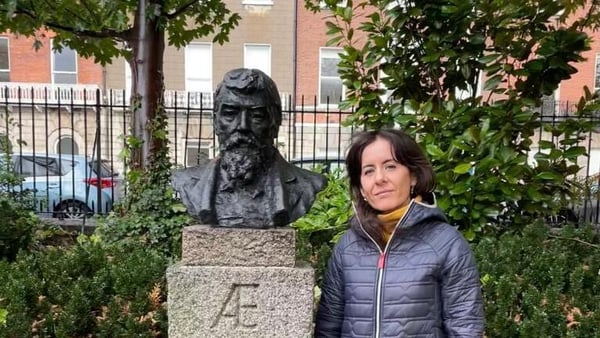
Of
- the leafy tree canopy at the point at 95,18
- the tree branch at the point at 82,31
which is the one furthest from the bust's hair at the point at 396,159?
A: the tree branch at the point at 82,31

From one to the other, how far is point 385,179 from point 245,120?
0.76 metres

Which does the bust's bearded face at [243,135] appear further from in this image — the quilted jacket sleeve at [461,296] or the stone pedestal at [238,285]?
the quilted jacket sleeve at [461,296]

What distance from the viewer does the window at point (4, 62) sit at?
19156 millimetres

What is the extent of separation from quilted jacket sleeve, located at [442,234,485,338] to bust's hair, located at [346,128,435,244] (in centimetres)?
29

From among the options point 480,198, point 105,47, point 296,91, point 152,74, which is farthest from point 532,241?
point 296,91

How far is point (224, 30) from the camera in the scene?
7359mm

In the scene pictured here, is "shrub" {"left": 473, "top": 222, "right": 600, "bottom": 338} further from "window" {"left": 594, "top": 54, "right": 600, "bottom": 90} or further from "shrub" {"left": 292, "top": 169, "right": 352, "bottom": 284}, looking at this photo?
"window" {"left": 594, "top": 54, "right": 600, "bottom": 90}

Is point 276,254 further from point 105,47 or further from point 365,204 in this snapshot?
point 105,47

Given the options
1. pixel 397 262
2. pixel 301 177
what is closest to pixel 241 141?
pixel 301 177

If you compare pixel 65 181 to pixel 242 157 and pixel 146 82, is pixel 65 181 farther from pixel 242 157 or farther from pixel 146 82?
pixel 242 157

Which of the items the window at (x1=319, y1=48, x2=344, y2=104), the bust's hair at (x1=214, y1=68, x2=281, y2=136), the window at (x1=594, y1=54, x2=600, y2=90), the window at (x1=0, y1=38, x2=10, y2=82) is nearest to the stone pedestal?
the bust's hair at (x1=214, y1=68, x2=281, y2=136)

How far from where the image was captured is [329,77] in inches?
727

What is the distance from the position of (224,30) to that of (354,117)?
2.95 meters

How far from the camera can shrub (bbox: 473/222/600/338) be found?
147 inches
